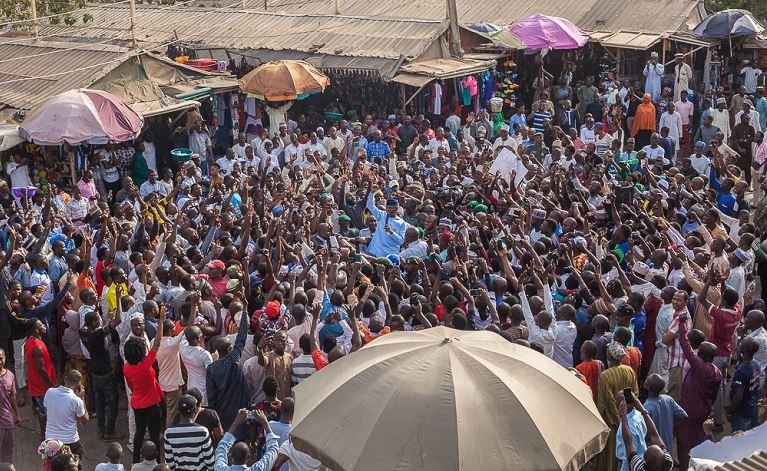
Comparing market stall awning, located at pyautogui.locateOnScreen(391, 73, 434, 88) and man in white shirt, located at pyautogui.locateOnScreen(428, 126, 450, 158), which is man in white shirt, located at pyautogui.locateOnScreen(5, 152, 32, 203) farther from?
market stall awning, located at pyautogui.locateOnScreen(391, 73, 434, 88)

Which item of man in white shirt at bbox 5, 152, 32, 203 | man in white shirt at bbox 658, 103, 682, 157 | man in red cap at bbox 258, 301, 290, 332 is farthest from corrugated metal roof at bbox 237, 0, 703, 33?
man in red cap at bbox 258, 301, 290, 332

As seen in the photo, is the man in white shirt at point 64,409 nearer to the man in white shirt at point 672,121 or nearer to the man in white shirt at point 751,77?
the man in white shirt at point 672,121

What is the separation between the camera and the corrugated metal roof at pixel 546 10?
21.5 metres

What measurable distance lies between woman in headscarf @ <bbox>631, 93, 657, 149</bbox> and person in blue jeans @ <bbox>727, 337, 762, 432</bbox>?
9857mm

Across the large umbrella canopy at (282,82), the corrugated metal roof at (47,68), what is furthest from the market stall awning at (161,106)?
the large umbrella canopy at (282,82)

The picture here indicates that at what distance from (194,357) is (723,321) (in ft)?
14.5

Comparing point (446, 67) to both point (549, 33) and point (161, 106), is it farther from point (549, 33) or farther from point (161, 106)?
point (161, 106)

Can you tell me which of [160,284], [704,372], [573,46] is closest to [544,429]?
[704,372]

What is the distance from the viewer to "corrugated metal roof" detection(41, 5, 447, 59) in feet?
67.8

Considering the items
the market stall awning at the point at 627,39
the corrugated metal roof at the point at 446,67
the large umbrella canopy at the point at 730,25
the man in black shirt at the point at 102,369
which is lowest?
the man in black shirt at the point at 102,369

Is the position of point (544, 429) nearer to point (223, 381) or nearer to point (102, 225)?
point (223, 381)

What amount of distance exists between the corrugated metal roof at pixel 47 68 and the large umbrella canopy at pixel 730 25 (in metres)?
10.6

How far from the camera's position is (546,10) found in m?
23.2

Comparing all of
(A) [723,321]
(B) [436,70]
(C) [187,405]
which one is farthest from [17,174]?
(A) [723,321]
